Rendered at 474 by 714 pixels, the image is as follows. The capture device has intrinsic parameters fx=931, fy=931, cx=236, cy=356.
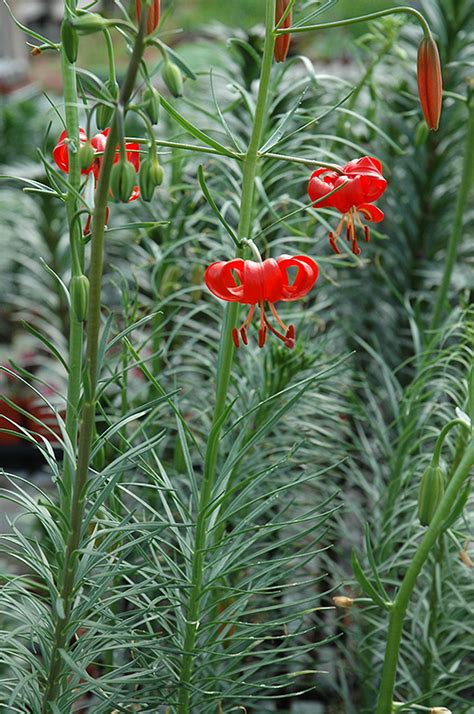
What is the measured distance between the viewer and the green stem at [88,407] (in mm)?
586

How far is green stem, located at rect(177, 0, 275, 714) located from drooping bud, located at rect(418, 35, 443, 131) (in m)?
0.13

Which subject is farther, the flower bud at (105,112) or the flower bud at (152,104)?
the flower bud at (105,112)

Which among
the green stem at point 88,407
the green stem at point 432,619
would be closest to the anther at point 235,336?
the green stem at point 88,407

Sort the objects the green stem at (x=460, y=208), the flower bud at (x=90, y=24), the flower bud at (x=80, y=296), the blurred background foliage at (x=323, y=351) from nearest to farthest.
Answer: the flower bud at (x=90, y=24) < the flower bud at (x=80, y=296) < the blurred background foliage at (x=323, y=351) < the green stem at (x=460, y=208)

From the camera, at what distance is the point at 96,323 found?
2.12ft

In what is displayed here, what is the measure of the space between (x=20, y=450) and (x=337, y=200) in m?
1.62

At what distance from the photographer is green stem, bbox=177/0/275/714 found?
2.42 feet

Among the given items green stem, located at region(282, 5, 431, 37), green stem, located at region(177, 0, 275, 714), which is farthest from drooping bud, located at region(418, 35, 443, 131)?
green stem, located at region(177, 0, 275, 714)

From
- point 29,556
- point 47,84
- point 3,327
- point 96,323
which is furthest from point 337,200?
point 47,84

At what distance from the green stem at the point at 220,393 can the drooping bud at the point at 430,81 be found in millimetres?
133

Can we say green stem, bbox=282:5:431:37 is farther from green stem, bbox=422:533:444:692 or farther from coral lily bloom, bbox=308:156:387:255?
green stem, bbox=422:533:444:692

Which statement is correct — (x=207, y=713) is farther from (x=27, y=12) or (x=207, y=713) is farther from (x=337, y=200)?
(x=27, y=12)

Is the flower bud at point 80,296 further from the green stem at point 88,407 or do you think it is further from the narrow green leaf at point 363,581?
the narrow green leaf at point 363,581

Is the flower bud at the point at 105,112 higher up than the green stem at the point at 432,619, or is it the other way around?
the flower bud at the point at 105,112
